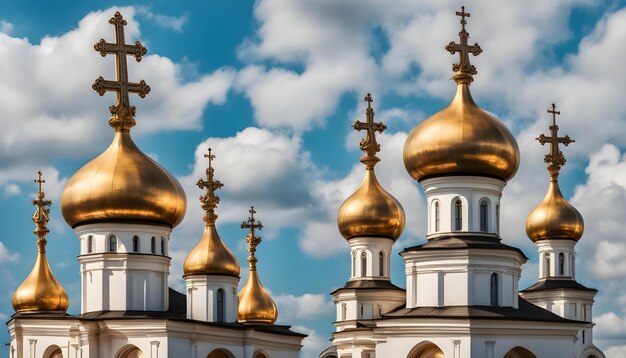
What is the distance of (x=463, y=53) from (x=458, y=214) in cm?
474

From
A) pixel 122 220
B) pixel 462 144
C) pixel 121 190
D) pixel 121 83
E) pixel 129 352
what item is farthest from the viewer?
pixel 121 83

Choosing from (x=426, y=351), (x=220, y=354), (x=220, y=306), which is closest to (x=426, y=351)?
(x=426, y=351)

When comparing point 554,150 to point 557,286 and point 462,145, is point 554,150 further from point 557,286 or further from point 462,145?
point 462,145

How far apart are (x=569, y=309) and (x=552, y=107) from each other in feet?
24.2

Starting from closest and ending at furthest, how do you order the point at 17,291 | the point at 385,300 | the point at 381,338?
the point at 381,338 < the point at 17,291 < the point at 385,300

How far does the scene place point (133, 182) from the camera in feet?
133

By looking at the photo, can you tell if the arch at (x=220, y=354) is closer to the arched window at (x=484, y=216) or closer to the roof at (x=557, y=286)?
the arched window at (x=484, y=216)

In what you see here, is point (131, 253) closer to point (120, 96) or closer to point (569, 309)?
point (120, 96)

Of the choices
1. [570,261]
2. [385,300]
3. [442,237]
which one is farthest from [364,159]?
[442,237]

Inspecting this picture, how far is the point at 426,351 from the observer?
37438 mm

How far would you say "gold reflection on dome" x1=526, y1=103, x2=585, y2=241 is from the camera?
167 feet

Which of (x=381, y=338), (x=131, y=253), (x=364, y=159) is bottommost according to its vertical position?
(x=381, y=338)

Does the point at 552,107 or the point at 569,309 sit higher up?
the point at 552,107

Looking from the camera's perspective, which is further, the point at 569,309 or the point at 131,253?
the point at 569,309
